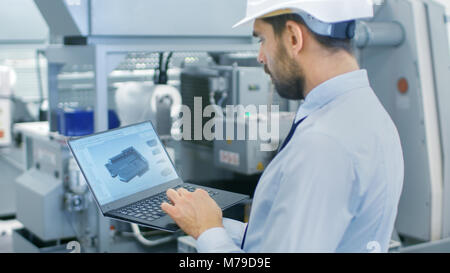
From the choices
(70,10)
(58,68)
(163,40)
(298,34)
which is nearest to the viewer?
(298,34)

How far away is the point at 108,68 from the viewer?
2381 millimetres

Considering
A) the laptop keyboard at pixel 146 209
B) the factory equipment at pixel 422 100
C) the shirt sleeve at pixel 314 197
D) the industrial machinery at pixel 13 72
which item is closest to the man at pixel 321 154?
the shirt sleeve at pixel 314 197

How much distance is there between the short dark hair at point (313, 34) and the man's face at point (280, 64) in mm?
12

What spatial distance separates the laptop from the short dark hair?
0.52 m

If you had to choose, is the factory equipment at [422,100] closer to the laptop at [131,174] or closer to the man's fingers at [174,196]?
the laptop at [131,174]

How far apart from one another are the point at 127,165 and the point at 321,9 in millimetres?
719

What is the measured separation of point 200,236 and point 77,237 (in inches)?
64.7

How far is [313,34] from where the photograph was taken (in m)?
1.07

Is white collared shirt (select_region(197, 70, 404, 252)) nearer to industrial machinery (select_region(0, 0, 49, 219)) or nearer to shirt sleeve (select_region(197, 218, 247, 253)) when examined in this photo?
shirt sleeve (select_region(197, 218, 247, 253))
